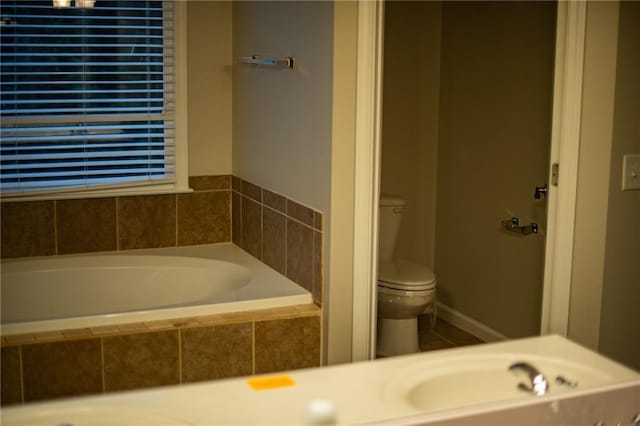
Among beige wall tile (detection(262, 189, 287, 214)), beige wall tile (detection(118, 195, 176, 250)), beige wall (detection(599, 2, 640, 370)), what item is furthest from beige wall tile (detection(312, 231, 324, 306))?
beige wall (detection(599, 2, 640, 370))

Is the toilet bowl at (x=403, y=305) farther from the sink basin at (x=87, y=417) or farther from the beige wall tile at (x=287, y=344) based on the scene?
the sink basin at (x=87, y=417)

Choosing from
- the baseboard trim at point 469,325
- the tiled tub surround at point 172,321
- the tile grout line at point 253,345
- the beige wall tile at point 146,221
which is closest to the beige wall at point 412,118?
the baseboard trim at point 469,325

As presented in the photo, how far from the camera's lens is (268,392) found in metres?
1.71

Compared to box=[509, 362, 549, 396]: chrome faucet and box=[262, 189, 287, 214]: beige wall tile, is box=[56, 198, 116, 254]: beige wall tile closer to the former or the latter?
box=[262, 189, 287, 214]: beige wall tile

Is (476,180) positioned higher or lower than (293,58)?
lower

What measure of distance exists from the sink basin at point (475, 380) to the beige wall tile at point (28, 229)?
2.53 ft

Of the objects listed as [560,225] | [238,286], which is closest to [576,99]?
[560,225]

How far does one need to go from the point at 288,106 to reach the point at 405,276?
502 millimetres

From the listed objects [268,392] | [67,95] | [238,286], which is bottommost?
[268,392]

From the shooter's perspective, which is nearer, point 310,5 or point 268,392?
point 268,392

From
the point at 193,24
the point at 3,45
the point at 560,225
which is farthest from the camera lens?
the point at 560,225

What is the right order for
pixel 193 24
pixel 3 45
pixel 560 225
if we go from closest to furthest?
pixel 3 45
pixel 193 24
pixel 560 225

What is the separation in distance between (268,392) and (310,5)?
902mm

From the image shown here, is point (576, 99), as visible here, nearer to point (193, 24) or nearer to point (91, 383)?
point (193, 24)
